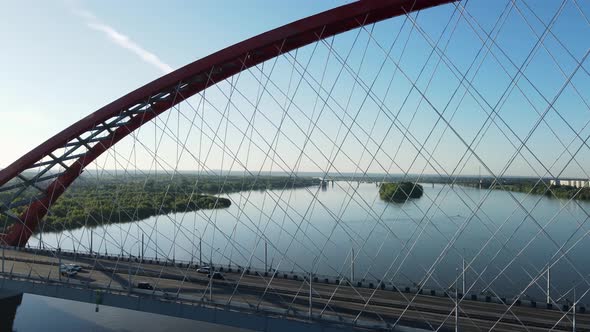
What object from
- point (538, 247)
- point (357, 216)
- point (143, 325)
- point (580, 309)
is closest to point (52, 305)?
point (143, 325)

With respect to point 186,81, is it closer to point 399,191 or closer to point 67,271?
point 67,271

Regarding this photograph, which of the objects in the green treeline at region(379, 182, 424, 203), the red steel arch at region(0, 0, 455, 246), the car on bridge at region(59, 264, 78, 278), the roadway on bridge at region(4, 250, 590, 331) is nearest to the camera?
the roadway on bridge at region(4, 250, 590, 331)

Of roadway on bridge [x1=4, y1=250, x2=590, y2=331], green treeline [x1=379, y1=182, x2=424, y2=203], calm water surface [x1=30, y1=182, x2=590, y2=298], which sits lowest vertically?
roadway on bridge [x1=4, y1=250, x2=590, y2=331]

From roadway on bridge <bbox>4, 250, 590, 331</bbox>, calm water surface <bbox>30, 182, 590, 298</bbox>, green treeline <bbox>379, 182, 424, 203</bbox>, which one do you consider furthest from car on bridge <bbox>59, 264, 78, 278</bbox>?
green treeline <bbox>379, 182, 424, 203</bbox>

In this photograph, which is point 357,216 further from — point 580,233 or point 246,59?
point 246,59

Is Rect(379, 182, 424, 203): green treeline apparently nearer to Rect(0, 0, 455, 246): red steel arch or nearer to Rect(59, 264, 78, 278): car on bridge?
Rect(0, 0, 455, 246): red steel arch

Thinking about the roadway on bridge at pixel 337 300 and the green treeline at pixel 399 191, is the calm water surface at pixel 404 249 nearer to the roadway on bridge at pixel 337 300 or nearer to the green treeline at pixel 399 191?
the roadway on bridge at pixel 337 300

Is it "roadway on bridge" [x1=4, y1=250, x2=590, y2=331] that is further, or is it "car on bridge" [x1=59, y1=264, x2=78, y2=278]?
"car on bridge" [x1=59, y1=264, x2=78, y2=278]
